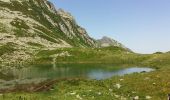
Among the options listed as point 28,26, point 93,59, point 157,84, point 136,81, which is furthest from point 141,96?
point 28,26

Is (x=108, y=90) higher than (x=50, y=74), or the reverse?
(x=50, y=74)

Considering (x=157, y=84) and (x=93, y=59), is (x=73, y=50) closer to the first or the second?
(x=93, y=59)

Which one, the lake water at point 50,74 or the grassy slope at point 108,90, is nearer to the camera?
the grassy slope at point 108,90

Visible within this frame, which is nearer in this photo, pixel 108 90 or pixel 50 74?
pixel 108 90

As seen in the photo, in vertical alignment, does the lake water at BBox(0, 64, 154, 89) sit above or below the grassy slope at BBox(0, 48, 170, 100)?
above

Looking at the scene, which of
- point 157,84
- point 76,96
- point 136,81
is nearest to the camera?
point 76,96

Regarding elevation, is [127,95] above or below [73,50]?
below

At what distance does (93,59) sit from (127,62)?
626 inches

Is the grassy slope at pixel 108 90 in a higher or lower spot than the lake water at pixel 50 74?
lower

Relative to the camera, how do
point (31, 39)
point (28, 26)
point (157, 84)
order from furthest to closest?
point (28, 26) → point (31, 39) → point (157, 84)

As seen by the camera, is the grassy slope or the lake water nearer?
the grassy slope

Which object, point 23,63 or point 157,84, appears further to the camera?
point 23,63

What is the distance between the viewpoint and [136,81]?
162ft

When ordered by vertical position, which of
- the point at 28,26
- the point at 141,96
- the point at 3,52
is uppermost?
the point at 28,26
